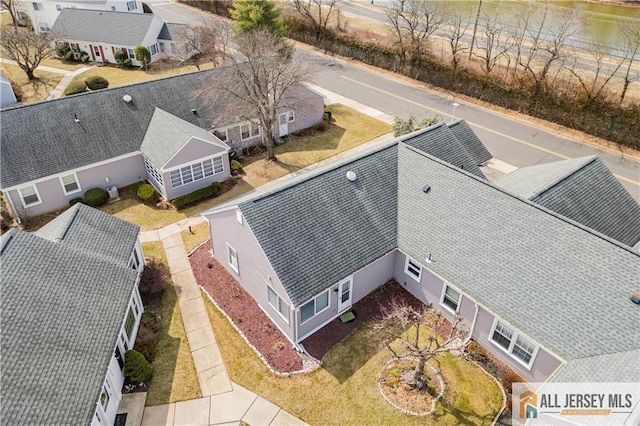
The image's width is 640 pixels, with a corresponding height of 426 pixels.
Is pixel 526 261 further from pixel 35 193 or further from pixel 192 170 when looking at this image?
pixel 35 193

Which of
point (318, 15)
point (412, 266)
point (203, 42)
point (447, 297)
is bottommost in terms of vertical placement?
point (447, 297)

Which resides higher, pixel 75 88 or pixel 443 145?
pixel 443 145

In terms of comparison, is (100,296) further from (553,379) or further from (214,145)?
(553,379)

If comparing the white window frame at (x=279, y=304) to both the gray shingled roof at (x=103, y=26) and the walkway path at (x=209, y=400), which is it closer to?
the walkway path at (x=209, y=400)

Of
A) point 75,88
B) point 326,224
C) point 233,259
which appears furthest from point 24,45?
point 326,224

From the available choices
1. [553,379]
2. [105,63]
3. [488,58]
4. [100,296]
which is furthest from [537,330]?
[105,63]
